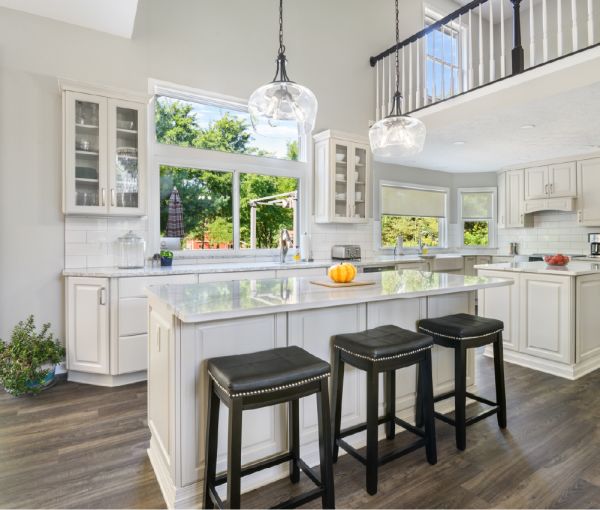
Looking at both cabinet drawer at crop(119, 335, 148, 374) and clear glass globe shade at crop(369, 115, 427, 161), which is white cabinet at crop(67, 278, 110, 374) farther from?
clear glass globe shade at crop(369, 115, 427, 161)

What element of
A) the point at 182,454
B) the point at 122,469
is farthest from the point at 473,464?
the point at 122,469

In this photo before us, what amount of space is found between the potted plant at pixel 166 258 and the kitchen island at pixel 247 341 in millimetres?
1553

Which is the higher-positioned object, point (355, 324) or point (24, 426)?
point (355, 324)

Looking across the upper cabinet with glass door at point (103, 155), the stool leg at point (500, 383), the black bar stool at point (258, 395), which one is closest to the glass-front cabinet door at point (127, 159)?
the upper cabinet with glass door at point (103, 155)

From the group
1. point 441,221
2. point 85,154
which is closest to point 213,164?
point 85,154

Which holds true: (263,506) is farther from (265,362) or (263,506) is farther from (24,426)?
(24,426)

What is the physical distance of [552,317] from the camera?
3.42 meters

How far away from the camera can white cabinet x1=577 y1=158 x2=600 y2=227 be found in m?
5.66

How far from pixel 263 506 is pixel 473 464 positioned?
3.69 ft

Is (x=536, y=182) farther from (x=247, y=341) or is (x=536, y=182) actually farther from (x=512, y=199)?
(x=247, y=341)

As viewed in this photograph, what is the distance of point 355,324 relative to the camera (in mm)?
2215

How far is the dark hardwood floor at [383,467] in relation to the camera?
1.78m

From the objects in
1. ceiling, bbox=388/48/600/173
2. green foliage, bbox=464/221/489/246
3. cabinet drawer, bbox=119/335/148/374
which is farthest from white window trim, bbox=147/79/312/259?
green foliage, bbox=464/221/489/246

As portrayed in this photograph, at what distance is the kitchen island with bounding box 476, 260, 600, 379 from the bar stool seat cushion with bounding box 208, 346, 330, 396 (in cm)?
276
